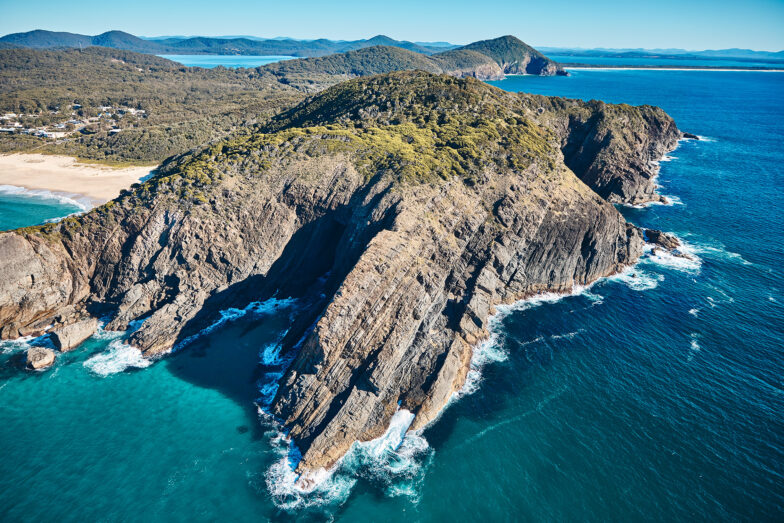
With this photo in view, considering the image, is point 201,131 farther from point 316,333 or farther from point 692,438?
point 692,438

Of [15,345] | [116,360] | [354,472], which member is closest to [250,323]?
[116,360]

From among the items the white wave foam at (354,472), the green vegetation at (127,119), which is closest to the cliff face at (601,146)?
the white wave foam at (354,472)

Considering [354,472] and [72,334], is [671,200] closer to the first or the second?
[354,472]

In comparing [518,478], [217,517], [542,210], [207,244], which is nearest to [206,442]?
[217,517]

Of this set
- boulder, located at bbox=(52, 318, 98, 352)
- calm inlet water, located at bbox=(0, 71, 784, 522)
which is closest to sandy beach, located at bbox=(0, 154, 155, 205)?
boulder, located at bbox=(52, 318, 98, 352)

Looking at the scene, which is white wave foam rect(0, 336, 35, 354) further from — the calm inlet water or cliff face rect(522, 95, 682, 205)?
cliff face rect(522, 95, 682, 205)

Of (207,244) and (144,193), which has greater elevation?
(144,193)
